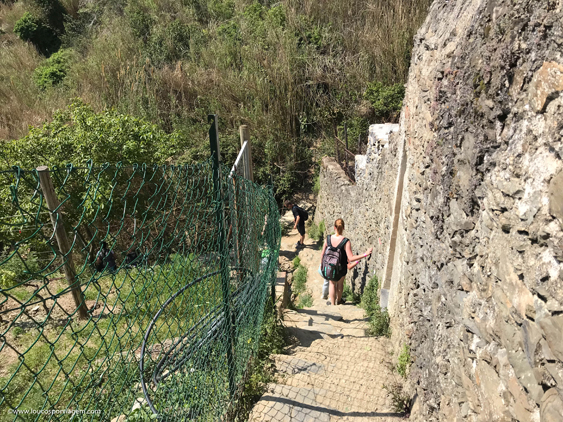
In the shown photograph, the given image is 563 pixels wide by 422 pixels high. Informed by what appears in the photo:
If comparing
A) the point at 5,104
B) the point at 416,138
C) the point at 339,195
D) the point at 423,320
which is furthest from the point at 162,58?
the point at 423,320

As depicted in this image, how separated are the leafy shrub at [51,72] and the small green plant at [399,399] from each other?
43.7 ft

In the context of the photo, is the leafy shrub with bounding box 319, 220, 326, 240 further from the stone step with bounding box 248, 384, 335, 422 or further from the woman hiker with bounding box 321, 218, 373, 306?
the stone step with bounding box 248, 384, 335, 422

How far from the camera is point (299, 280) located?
7301 mm

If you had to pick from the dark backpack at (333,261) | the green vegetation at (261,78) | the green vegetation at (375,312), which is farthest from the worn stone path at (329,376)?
the green vegetation at (261,78)

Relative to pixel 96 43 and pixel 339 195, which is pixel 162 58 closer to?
pixel 96 43

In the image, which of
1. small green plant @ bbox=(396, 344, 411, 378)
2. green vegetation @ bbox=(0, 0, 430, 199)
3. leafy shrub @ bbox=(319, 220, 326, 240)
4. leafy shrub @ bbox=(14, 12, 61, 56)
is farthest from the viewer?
leafy shrub @ bbox=(14, 12, 61, 56)

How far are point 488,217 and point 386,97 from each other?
28.8 ft

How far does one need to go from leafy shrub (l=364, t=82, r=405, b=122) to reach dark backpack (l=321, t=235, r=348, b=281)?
6009mm

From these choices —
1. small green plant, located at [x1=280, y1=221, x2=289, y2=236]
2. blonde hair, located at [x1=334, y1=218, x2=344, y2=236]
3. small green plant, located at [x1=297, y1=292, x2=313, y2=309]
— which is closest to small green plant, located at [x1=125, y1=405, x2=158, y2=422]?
blonde hair, located at [x1=334, y1=218, x2=344, y2=236]

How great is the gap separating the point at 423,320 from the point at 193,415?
5.93 feet

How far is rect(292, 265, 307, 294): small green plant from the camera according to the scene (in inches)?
275

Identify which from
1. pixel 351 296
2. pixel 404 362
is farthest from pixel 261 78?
pixel 404 362

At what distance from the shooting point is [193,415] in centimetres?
242

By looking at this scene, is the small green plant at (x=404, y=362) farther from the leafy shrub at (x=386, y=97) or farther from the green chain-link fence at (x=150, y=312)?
the leafy shrub at (x=386, y=97)
